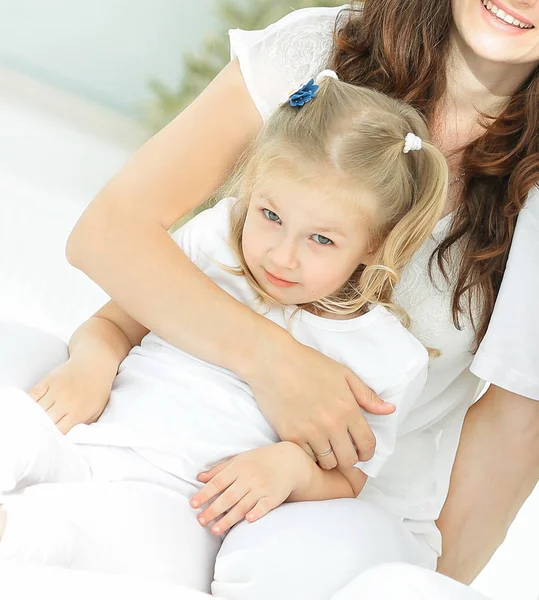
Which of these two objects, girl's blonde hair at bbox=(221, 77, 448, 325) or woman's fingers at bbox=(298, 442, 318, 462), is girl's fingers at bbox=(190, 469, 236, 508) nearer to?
woman's fingers at bbox=(298, 442, 318, 462)

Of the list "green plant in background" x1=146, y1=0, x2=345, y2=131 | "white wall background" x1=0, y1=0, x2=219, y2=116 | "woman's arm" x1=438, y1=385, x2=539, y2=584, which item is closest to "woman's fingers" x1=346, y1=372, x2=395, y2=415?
"woman's arm" x1=438, y1=385, x2=539, y2=584

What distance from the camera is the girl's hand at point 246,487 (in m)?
1.32

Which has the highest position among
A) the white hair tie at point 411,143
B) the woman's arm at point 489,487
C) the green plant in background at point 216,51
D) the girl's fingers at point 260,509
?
the white hair tie at point 411,143

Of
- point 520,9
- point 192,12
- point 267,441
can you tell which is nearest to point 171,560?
point 267,441

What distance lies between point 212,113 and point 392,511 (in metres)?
0.73

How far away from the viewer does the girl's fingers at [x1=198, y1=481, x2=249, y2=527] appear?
1.32m

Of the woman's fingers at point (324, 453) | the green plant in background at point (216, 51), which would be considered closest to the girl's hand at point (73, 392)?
the woman's fingers at point (324, 453)

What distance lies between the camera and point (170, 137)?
1.62 m

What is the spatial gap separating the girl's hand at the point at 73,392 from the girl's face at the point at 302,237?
296 mm

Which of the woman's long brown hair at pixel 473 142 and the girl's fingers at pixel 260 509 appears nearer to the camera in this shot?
the girl's fingers at pixel 260 509

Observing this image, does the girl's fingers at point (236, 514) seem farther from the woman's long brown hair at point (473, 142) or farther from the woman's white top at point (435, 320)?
the woman's long brown hair at point (473, 142)

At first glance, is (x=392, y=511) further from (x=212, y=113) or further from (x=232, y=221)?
(x=212, y=113)

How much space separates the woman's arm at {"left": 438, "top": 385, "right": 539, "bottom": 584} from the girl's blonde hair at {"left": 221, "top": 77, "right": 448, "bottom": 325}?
1.06ft

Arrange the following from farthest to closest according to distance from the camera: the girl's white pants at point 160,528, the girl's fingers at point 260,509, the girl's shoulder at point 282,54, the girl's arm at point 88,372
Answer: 1. the girl's shoulder at point 282,54
2. the girl's arm at point 88,372
3. the girl's fingers at point 260,509
4. the girl's white pants at point 160,528
